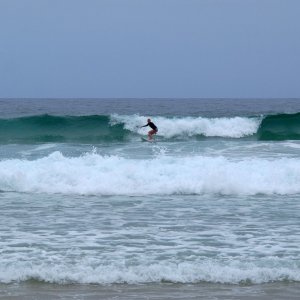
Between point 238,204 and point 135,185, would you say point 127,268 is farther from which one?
point 135,185

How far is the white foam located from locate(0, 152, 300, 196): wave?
38.3ft

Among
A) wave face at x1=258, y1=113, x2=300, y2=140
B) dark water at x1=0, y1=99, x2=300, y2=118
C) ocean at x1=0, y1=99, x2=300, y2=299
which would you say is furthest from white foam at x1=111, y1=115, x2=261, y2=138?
dark water at x1=0, y1=99, x2=300, y2=118

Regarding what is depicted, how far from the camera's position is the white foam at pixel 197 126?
26055mm

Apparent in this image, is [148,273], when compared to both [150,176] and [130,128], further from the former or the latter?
[130,128]

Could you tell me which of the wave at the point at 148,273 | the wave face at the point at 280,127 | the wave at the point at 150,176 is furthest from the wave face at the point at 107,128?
the wave at the point at 148,273

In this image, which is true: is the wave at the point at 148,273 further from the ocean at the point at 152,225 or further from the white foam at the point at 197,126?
the white foam at the point at 197,126

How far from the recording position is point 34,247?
24.9ft

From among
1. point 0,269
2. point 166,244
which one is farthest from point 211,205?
point 0,269

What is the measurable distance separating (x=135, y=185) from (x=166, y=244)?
5024mm

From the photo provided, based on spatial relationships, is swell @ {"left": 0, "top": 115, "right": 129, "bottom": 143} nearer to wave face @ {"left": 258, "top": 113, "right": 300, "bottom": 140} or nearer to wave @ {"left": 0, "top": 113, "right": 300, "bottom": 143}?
wave @ {"left": 0, "top": 113, "right": 300, "bottom": 143}

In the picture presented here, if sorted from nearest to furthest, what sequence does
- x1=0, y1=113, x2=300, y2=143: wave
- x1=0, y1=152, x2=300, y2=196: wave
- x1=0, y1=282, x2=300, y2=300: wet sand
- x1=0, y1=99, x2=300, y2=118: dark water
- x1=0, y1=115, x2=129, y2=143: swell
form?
1. x1=0, y1=282, x2=300, y2=300: wet sand
2. x1=0, y1=152, x2=300, y2=196: wave
3. x1=0, y1=115, x2=129, y2=143: swell
4. x1=0, y1=113, x2=300, y2=143: wave
5. x1=0, y1=99, x2=300, y2=118: dark water

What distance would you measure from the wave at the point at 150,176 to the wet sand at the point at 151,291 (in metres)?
6.12

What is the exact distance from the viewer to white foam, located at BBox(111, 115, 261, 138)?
85.5 ft

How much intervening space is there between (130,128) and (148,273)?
2014cm
